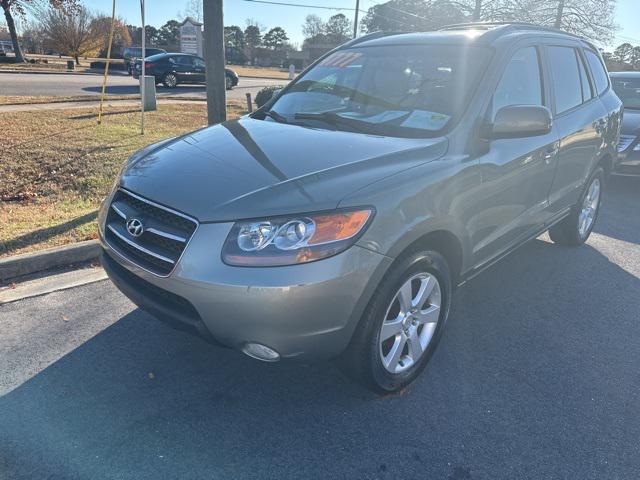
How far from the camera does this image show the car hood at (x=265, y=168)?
2271mm

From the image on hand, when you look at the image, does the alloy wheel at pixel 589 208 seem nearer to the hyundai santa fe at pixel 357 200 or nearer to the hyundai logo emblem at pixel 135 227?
the hyundai santa fe at pixel 357 200

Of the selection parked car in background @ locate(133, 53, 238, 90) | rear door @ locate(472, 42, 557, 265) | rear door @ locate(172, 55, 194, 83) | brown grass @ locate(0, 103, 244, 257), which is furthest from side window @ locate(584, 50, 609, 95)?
rear door @ locate(172, 55, 194, 83)

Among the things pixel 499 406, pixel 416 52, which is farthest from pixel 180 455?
pixel 416 52

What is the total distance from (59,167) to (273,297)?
561 centimetres

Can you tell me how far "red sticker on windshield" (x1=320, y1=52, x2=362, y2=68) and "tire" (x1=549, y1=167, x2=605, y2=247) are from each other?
252 cm

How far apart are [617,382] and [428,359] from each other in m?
1.14

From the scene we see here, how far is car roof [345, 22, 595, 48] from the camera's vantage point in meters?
3.39

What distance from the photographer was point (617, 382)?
9.87 ft

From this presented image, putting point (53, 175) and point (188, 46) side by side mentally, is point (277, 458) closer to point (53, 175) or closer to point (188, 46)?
point (53, 175)

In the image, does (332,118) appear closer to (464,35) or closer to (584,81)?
(464,35)

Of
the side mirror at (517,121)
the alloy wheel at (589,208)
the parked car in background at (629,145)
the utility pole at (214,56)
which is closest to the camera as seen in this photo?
the side mirror at (517,121)

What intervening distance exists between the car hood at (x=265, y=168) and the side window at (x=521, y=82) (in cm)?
75

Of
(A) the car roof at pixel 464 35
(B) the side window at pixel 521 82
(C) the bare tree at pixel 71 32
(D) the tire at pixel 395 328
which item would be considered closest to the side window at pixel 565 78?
(A) the car roof at pixel 464 35

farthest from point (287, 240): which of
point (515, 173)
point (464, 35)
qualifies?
point (464, 35)
